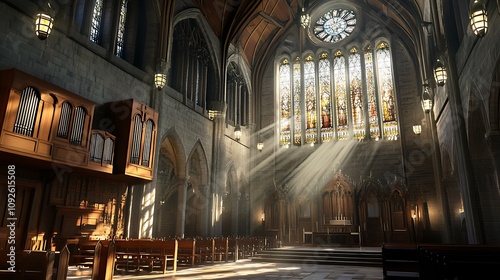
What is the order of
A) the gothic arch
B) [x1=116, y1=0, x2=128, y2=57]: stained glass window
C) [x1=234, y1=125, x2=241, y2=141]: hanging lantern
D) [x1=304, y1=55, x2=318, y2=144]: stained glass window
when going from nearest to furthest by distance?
1. [x1=116, y1=0, x2=128, y2=57]: stained glass window
2. the gothic arch
3. [x1=234, y1=125, x2=241, y2=141]: hanging lantern
4. [x1=304, y1=55, x2=318, y2=144]: stained glass window

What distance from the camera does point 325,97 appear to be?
2241 cm

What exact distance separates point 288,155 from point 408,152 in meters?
7.17

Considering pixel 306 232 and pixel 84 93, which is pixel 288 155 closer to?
pixel 306 232

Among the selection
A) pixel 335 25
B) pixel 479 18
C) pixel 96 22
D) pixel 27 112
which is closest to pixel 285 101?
pixel 335 25

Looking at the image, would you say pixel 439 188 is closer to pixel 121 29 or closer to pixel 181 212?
pixel 181 212

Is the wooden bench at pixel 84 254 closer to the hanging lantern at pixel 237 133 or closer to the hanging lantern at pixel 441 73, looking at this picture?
the hanging lantern at pixel 237 133

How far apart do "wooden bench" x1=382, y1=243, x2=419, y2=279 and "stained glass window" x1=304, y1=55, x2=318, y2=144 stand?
559 inches

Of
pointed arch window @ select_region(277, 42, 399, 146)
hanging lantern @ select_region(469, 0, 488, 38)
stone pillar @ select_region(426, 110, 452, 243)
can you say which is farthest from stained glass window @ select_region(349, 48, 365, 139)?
hanging lantern @ select_region(469, 0, 488, 38)

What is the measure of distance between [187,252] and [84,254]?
10.0 ft

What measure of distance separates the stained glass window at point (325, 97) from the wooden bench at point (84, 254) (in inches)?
618

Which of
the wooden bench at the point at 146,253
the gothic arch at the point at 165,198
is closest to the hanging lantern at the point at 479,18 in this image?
the wooden bench at the point at 146,253

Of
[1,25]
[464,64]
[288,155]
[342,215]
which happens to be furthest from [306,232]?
[1,25]

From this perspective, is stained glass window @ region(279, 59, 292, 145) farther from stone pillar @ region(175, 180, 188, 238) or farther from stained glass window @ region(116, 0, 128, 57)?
stained glass window @ region(116, 0, 128, 57)

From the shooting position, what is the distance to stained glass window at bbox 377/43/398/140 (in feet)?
66.5
